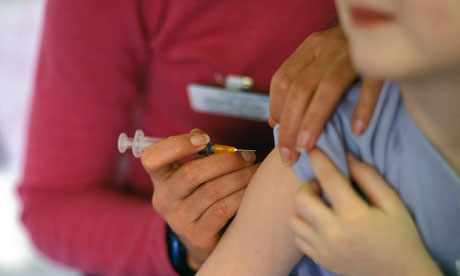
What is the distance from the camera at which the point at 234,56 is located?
36.3 inches

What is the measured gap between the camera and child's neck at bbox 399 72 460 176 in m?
0.51

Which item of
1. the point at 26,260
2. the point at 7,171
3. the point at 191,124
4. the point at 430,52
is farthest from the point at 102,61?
the point at 26,260

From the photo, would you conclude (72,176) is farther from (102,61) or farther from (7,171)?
(7,171)

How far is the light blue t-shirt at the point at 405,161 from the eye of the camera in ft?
1.83

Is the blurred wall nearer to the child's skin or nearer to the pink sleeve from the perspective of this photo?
the pink sleeve

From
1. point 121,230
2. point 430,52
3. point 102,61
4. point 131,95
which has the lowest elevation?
point 121,230

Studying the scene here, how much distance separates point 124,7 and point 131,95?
235 millimetres

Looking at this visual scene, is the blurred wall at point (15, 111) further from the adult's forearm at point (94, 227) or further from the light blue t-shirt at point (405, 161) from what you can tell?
the light blue t-shirt at point (405, 161)

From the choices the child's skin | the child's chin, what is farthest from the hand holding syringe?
the child's chin

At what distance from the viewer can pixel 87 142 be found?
1.07 m

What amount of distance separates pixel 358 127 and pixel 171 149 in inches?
→ 10.6

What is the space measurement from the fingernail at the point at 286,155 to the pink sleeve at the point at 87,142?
46 centimetres

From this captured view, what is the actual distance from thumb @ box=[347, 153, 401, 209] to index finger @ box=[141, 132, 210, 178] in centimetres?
24

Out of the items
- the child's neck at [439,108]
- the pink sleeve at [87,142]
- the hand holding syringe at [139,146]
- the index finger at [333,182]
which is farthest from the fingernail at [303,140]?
the pink sleeve at [87,142]
